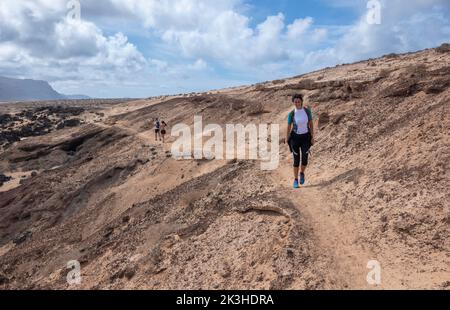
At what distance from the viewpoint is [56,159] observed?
87.8ft

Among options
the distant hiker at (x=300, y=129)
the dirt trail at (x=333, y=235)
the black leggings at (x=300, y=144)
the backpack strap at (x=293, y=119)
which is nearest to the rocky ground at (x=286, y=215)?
the dirt trail at (x=333, y=235)

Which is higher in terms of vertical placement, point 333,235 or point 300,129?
point 300,129

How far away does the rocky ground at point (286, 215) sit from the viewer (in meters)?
6.06

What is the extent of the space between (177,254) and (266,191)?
236 cm

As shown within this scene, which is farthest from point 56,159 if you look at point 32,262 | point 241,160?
point 241,160

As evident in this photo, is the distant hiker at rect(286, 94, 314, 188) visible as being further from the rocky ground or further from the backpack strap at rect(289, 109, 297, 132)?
the rocky ground

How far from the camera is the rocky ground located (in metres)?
6.06

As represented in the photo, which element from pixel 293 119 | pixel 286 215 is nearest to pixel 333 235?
pixel 286 215

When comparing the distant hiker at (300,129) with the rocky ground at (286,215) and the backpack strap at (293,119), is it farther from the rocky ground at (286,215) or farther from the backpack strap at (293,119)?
the rocky ground at (286,215)

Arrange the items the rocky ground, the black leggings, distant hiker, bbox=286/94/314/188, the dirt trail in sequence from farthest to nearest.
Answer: the black leggings → distant hiker, bbox=286/94/314/188 → the rocky ground → the dirt trail

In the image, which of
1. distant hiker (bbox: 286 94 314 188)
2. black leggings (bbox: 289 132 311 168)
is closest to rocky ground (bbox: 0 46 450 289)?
black leggings (bbox: 289 132 311 168)

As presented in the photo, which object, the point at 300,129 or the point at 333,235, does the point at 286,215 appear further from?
the point at 300,129

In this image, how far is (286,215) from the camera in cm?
732

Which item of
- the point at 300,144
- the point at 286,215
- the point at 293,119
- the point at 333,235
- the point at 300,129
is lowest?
the point at 333,235
